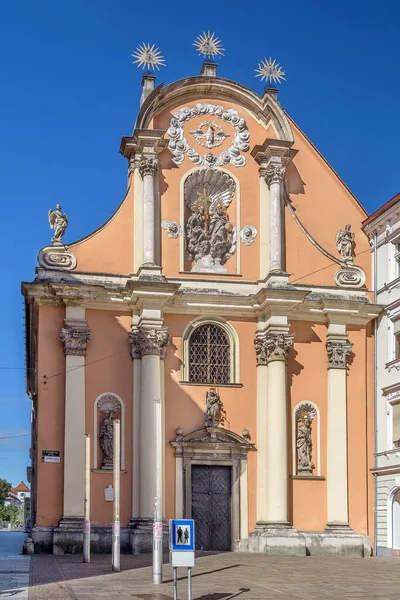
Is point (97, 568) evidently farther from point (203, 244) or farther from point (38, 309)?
point (203, 244)

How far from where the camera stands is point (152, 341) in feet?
105

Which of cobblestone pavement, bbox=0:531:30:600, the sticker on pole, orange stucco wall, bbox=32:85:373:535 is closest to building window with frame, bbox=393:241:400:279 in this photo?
orange stucco wall, bbox=32:85:373:535

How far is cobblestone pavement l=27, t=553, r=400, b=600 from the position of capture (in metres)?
18.5

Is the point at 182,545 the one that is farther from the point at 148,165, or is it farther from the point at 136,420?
the point at 148,165

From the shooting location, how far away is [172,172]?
34.1 metres

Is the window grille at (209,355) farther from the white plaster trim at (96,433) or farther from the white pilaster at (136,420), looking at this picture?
the white plaster trim at (96,433)

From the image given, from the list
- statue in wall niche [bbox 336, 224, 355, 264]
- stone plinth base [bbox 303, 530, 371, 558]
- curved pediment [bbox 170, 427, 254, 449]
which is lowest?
stone plinth base [bbox 303, 530, 371, 558]

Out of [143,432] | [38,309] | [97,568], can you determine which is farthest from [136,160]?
[97,568]

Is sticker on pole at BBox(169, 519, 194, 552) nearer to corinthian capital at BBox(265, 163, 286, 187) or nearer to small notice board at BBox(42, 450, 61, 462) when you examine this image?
small notice board at BBox(42, 450, 61, 462)

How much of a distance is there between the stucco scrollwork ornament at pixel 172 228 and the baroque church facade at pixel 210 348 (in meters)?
0.11

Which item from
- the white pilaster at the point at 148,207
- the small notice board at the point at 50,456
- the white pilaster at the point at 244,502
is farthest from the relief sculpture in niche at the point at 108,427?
the white pilaster at the point at 148,207

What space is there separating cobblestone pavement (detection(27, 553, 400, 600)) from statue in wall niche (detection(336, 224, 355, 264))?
10214 millimetres

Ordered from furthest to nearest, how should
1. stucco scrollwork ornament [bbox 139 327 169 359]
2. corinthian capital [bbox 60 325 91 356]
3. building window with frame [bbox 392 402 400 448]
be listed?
building window with frame [bbox 392 402 400 448], stucco scrollwork ornament [bbox 139 327 169 359], corinthian capital [bbox 60 325 91 356]

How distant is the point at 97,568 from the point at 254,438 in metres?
9.83
